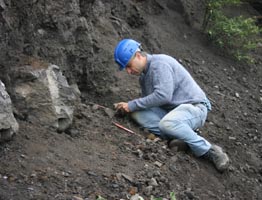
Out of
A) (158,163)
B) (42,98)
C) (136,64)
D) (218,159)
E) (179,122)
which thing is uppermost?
(136,64)

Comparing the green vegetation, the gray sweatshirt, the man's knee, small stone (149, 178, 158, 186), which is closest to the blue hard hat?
the gray sweatshirt

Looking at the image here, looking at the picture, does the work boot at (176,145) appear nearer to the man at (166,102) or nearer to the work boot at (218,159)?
the man at (166,102)

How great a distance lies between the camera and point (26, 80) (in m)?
4.68

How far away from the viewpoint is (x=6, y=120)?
4.00 metres

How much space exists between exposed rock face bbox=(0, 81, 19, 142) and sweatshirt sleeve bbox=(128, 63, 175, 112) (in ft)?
5.21

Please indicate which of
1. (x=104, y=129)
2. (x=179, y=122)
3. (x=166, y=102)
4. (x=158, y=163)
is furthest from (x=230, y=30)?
(x=158, y=163)

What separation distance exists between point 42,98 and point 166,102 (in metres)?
1.28

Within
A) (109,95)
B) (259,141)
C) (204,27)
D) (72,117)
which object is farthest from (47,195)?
(204,27)

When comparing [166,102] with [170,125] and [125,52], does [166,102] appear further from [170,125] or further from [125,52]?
[125,52]

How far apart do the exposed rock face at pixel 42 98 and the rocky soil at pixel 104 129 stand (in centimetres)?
7

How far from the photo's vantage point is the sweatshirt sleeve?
17.3 ft

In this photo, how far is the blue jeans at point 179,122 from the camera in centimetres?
526

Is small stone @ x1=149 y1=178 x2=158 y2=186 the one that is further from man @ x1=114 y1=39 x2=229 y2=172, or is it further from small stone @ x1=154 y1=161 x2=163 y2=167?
man @ x1=114 y1=39 x2=229 y2=172

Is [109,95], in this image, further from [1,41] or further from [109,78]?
[1,41]
